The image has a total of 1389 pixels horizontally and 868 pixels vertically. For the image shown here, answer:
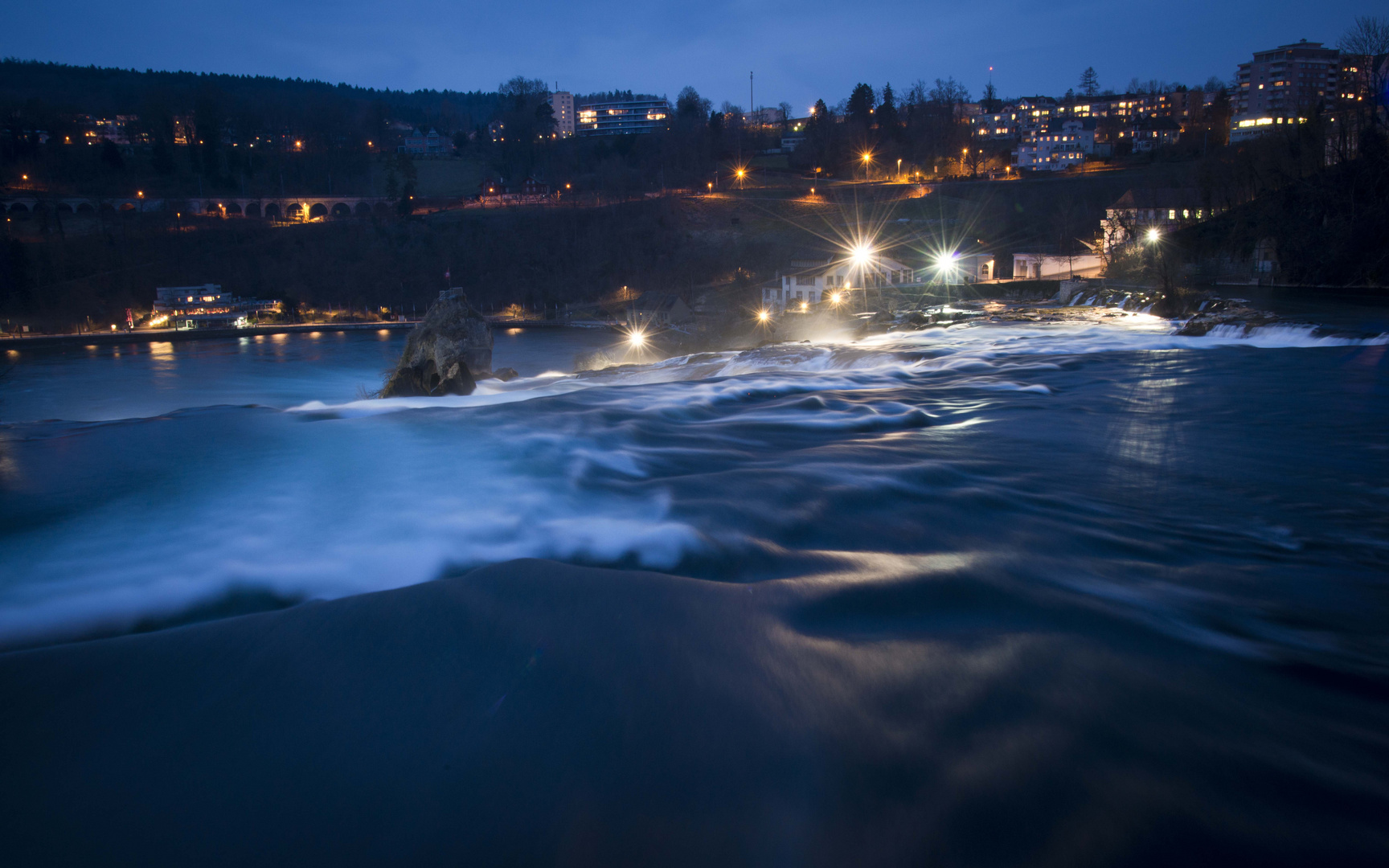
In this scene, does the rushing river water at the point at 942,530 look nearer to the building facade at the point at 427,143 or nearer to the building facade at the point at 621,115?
the building facade at the point at 427,143

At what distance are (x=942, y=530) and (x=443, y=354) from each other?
51.1 feet

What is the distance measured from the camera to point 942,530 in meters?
4.62

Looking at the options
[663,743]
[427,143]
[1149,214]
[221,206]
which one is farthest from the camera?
[427,143]

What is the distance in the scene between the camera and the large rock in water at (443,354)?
1730 centimetres

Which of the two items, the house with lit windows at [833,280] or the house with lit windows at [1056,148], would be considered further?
the house with lit windows at [1056,148]

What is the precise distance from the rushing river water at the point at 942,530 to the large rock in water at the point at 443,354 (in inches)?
312

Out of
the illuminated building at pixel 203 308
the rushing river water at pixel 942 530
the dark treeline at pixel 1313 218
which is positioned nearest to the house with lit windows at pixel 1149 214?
the dark treeline at pixel 1313 218

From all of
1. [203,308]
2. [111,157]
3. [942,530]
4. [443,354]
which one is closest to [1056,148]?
[443,354]

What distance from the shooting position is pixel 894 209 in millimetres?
69938

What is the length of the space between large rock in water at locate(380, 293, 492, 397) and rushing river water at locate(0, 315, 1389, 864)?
312 inches

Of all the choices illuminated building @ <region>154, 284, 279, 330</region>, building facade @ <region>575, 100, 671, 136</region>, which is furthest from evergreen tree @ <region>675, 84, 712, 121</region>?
illuminated building @ <region>154, 284, 279, 330</region>

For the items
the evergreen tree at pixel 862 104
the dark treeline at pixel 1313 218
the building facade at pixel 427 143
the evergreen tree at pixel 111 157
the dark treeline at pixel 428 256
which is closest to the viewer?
the dark treeline at pixel 1313 218

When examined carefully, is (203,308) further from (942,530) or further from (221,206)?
(942,530)

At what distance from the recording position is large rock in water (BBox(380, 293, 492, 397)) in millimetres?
17297
